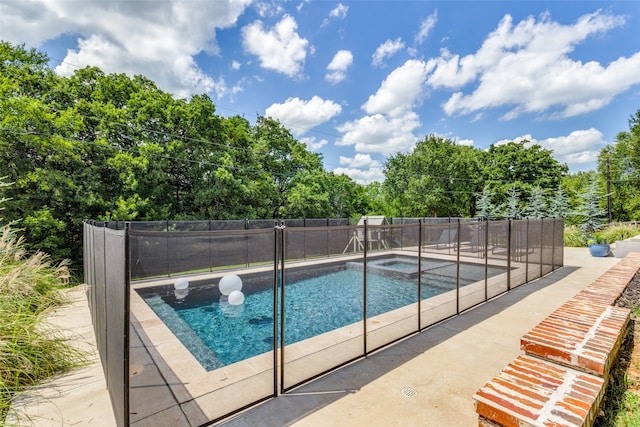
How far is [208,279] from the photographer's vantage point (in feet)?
25.0

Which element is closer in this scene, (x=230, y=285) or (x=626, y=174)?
(x=230, y=285)

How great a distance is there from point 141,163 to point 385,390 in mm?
13855

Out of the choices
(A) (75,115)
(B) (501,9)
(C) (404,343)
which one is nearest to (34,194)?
(A) (75,115)

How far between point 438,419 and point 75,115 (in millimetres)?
15461

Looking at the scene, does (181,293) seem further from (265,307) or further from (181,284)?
(265,307)

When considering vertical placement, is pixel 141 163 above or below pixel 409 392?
above

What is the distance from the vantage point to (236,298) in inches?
235

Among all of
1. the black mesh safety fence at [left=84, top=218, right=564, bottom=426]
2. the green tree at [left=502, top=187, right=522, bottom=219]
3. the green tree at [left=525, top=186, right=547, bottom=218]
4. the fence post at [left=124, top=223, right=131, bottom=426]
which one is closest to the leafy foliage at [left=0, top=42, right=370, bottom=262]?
the black mesh safety fence at [left=84, top=218, right=564, bottom=426]

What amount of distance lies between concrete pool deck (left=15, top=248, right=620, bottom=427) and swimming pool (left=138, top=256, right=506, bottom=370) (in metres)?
1.13

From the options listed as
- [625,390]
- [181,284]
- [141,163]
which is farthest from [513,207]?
[141,163]

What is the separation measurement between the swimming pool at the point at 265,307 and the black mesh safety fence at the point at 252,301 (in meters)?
0.03

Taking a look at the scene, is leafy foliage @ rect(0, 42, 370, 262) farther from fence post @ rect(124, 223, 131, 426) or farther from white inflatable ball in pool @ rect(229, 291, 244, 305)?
fence post @ rect(124, 223, 131, 426)

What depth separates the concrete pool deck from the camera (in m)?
2.40

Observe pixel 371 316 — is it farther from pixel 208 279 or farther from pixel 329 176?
pixel 329 176
